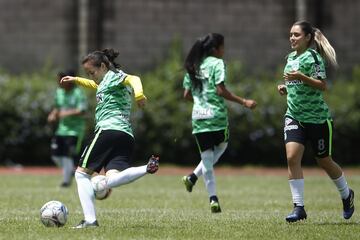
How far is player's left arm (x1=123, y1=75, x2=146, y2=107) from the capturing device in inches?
364

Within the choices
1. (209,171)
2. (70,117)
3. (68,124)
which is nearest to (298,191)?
(209,171)

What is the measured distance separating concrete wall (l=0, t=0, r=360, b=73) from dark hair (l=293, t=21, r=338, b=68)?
16206 millimetres

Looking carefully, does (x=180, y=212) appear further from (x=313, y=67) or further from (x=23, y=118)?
(x=23, y=118)

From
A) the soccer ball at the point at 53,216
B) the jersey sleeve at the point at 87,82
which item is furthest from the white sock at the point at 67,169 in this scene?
the soccer ball at the point at 53,216

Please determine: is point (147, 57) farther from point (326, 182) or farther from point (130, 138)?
point (130, 138)

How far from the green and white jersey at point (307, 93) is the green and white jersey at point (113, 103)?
1856 millimetres

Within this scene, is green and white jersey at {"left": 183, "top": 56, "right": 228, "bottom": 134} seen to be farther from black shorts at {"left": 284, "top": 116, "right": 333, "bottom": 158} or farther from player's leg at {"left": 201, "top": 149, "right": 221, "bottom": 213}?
black shorts at {"left": 284, "top": 116, "right": 333, "bottom": 158}

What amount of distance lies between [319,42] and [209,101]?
2.14m

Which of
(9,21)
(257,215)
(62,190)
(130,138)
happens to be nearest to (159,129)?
(9,21)

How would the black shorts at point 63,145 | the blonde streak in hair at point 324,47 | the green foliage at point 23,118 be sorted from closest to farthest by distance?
the blonde streak in hair at point 324,47, the black shorts at point 63,145, the green foliage at point 23,118

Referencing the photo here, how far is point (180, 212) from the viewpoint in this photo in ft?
38.8

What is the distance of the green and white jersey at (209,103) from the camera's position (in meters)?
12.0

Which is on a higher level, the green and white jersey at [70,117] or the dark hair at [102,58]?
the dark hair at [102,58]

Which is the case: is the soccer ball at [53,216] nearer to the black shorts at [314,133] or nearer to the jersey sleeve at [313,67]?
the black shorts at [314,133]
